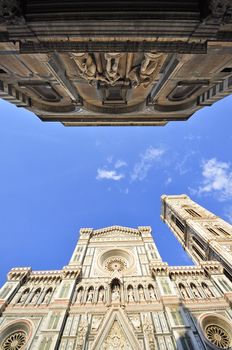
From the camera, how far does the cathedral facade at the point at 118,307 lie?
1262 cm

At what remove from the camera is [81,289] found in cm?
1719

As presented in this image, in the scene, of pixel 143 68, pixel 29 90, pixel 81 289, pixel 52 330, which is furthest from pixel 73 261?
pixel 143 68

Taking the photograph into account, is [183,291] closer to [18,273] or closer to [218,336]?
[218,336]

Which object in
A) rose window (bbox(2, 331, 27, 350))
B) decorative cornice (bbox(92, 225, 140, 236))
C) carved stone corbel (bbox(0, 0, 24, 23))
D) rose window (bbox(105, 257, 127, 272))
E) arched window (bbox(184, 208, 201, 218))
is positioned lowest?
carved stone corbel (bbox(0, 0, 24, 23))

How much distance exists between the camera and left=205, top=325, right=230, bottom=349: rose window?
42.5 ft

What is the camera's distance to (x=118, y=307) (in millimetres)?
14656

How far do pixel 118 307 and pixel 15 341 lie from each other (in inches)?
298

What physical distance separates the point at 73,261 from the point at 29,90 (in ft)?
58.0

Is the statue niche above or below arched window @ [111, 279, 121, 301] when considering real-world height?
below

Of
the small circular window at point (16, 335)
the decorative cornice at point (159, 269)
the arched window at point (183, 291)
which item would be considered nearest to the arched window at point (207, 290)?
the arched window at point (183, 291)

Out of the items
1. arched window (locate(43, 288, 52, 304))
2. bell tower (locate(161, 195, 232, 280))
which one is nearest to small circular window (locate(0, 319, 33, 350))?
arched window (locate(43, 288, 52, 304))

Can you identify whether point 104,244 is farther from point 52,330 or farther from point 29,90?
point 29,90

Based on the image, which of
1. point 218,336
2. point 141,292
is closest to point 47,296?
point 141,292

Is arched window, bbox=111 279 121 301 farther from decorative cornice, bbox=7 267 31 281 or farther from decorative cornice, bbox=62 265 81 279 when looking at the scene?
decorative cornice, bbox=7 267 31 281
